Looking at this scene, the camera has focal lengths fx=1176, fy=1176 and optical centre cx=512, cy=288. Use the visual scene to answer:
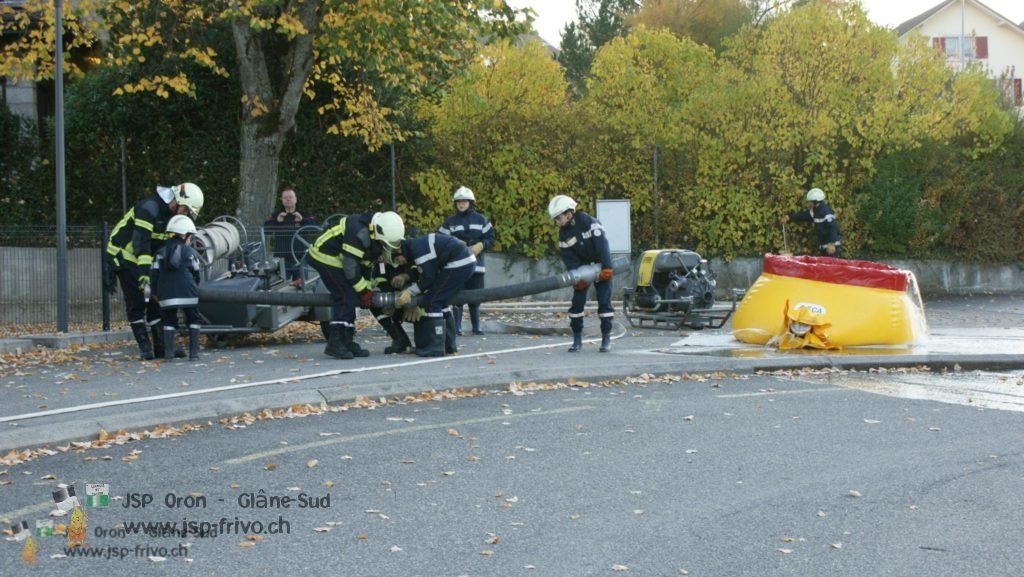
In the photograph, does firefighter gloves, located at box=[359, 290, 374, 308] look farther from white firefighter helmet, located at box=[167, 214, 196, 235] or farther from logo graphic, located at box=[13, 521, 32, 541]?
logo graphic, located at box=[13, 521, 32, 541]

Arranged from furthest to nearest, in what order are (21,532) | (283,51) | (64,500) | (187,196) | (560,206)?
(283,51) → (560,206) → (187,196) → (64,500) → (21,532)

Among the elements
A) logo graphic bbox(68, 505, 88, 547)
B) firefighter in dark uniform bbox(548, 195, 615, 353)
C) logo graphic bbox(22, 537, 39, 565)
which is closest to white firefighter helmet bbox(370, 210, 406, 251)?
firefighter in dark uniform bbox(548, 195, 615, 353)

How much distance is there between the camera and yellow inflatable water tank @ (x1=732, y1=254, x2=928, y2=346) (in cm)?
1320

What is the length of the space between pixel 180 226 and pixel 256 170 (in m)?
7.55

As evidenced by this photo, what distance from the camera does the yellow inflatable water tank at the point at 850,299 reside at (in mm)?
13203

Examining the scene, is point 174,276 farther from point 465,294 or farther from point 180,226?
point 465,294

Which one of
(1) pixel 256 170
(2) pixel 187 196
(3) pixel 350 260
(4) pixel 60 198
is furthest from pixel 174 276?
(1) pixel 256 170

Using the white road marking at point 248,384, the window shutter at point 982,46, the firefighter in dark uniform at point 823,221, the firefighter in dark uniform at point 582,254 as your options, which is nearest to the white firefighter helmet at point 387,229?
the white road marking at point 248,384

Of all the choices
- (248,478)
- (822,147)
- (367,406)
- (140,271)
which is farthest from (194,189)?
(822,147)

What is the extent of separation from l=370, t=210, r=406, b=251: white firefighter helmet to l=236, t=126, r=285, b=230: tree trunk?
8053 millimetres

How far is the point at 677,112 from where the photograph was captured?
2266cm

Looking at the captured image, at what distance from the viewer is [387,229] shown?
40.2 feet

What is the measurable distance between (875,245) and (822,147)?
2304 millimetres

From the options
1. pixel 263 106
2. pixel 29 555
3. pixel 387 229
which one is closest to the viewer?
pixel 29 555
